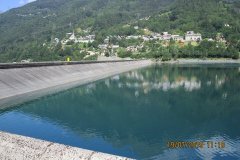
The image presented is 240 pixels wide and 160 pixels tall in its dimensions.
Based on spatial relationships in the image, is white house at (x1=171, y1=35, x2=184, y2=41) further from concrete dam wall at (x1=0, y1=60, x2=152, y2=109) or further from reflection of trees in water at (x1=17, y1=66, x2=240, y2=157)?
reflection of trees in water at (x1=17, y1=66, x2=240, y2=157)

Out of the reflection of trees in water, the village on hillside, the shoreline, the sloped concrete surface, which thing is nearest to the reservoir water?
the reflection of trees in water

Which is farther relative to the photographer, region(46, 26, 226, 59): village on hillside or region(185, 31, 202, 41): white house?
region(185, 31, 202, 41): white house

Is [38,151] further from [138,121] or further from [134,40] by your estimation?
[134,40]

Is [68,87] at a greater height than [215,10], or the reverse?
[215,10]

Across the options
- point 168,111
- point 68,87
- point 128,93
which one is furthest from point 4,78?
point 168,111

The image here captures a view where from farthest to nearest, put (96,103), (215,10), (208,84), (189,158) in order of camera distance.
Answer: (215,10), (208,84), (96,103), (189,158)

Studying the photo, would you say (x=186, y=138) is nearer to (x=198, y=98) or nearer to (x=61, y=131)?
(x=61, y=131)
